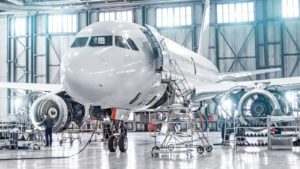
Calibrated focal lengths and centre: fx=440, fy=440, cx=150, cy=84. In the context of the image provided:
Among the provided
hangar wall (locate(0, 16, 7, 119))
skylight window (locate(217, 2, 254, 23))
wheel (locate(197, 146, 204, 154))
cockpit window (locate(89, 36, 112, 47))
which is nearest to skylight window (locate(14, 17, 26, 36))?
hangar wall (locate(0, 16, 7, 119))

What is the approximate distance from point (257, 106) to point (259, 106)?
0.07 meters

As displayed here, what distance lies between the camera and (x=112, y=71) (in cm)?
1021

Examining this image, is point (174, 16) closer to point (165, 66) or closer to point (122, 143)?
point (165, 66)

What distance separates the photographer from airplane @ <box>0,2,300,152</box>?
397 inches

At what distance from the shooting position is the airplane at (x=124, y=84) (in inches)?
397

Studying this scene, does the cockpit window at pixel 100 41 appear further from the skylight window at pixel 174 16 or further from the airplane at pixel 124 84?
the skylight window at pixel 174 16

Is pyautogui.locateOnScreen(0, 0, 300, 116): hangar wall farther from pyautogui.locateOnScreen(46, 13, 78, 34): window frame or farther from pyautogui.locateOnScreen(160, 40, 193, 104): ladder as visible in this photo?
pyautogui.locateOnScreen(160, 40, 193, 104): ladder

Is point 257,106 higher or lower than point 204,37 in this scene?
lower

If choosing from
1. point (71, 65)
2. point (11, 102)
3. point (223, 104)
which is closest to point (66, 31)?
point (11, 102)

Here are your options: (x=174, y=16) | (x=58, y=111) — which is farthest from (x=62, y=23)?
(x=58, y=111)

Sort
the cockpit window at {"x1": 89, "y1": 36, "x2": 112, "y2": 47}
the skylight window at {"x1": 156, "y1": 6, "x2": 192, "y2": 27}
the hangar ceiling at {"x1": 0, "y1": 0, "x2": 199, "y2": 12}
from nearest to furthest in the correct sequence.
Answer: the cockpit window at {"x1": 89, "y1": 36, "x2": 112, "y2": 47} → the hangar ceiling at {"x1": 0, "y1": 0, "x2": 199, "y2": 12} → the skylight window at {"x1": 156, "y1": 6, "x2": 192, "y2": 27}

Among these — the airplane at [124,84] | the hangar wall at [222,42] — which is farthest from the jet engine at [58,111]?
the hangar wall at [222,42]

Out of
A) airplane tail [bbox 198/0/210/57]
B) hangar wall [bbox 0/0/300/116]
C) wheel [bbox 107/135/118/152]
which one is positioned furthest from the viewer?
hangar wall [bbox 0/0/300/116]

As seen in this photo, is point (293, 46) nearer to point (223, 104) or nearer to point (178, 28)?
point (178, 28)
